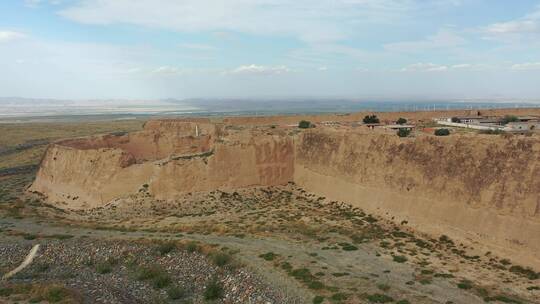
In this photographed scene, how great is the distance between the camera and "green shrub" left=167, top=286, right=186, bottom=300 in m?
17.6

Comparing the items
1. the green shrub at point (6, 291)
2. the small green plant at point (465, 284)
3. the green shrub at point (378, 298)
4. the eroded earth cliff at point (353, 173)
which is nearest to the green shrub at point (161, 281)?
the green shrub at point (6, 291)

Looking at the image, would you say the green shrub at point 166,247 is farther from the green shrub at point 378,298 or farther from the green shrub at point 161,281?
the green shrub at point 378,298

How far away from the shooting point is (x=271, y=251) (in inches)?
813

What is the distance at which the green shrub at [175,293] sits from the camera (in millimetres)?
17562

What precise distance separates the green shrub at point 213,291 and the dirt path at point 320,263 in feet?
5.39

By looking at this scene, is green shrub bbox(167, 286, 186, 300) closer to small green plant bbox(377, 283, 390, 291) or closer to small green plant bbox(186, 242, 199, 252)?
small green plant bbox(186, 242, 199, 252)

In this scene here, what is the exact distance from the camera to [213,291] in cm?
1748

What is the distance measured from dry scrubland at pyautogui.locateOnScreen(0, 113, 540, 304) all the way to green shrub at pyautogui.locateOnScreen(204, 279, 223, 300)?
0.17 ft

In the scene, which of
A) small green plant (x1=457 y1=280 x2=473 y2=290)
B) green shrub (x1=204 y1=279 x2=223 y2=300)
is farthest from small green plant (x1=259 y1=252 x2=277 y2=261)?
small green plant (x1=457 y1=280 x2=473 y2=290)

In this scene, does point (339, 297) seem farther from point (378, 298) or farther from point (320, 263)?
point (320, 263)

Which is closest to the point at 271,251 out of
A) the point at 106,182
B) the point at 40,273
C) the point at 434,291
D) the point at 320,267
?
the point at 320,267

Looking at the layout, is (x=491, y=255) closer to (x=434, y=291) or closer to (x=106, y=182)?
(x=434, y=291)

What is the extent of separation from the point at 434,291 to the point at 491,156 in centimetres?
833

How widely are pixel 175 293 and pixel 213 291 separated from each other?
1538 millimetres
